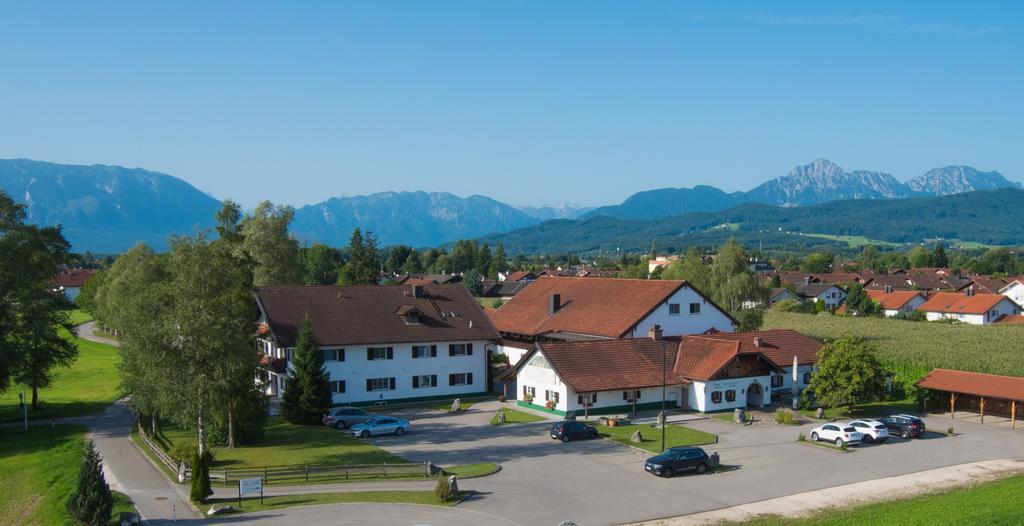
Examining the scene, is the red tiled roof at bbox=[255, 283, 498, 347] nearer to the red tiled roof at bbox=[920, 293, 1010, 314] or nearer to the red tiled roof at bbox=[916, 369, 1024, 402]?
the red tiled roof at bbox=[916, 369, 1024, 402]

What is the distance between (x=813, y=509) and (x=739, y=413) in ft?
58.3

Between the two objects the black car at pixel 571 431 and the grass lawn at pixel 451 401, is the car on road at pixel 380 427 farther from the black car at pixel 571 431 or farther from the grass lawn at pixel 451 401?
the black car at pixel 571 431

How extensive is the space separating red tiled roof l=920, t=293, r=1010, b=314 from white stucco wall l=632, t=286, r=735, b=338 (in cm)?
6787

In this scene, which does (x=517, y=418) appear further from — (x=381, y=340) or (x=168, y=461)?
(x=168, y=461)

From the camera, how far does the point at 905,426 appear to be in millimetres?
43469

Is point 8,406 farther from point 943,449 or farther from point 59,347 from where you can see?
point 943,449

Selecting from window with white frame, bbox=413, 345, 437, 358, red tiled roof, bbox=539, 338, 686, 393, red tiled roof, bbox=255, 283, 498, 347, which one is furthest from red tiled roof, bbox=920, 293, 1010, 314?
window with white frame, bbox=413, 345, 437, 358

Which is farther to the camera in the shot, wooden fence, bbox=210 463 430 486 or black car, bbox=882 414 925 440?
black car, bbox=882 414 925 440

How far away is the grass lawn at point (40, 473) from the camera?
31438 mm

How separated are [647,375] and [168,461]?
28.2m

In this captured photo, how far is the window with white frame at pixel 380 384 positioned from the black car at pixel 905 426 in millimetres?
29918

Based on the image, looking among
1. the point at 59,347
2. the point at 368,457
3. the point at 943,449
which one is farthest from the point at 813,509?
the point at 59,347

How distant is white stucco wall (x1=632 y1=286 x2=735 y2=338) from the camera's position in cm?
5868

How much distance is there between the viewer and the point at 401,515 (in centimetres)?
2880
